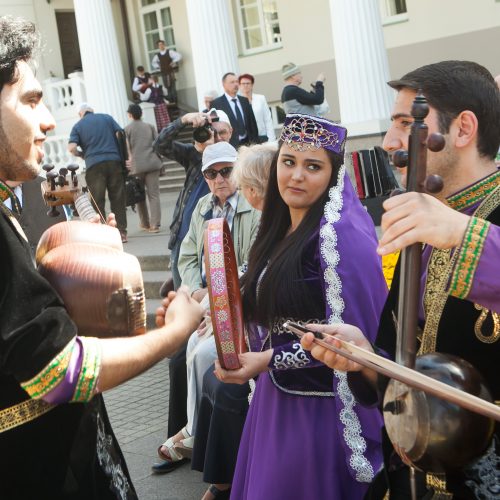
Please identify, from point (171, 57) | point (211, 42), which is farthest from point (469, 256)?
point (171, 57)

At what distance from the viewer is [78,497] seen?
7.89 ft

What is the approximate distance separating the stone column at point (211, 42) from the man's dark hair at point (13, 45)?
524 inches

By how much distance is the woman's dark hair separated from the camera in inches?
132

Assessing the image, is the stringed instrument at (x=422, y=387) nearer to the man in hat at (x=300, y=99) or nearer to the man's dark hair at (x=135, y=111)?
the man in hat at (x=300, y=99)

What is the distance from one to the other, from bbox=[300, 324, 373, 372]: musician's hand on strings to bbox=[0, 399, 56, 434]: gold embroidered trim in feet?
2.30

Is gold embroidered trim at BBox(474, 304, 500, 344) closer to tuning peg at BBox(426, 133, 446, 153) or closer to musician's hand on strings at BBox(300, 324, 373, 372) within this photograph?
musician's hand on strings at BBox(300, 324, 373, 372)

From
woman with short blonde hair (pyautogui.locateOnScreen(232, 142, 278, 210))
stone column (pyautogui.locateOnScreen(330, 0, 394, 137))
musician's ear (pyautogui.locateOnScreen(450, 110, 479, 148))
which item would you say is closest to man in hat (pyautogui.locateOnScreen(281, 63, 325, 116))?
stone column (pyautogui.locateOnScreen(330, 0, 394, 137))

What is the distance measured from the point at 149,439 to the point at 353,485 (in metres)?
2.96

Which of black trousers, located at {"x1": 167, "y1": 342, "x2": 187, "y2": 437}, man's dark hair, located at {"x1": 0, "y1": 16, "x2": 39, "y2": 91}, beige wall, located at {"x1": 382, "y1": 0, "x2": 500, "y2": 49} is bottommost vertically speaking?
black trousers, located at {"x1": 167, "y1": 342, "x2": 187, "y2": 437}

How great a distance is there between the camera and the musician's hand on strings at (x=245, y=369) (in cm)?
316

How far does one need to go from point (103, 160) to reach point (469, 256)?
10.9m

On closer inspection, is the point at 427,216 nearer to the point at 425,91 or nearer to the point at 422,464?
the point at 422,464

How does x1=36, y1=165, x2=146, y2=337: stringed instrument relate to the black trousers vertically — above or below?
above

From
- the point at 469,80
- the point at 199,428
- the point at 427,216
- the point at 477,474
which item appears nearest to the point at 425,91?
the point at 469,80
